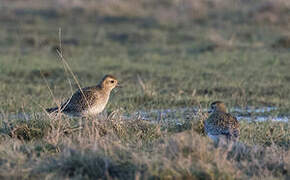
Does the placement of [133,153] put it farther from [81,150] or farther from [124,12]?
[124,12]

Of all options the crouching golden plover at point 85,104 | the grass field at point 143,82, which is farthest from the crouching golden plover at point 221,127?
the crouching golden plover at point 85,104

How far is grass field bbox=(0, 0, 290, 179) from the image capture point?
19.1 ft

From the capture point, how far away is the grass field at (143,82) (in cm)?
582

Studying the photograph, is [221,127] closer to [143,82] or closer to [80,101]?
[80,101]

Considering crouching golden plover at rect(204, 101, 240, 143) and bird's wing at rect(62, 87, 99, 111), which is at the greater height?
bird's wing at rect(62, 87, 99, 111)

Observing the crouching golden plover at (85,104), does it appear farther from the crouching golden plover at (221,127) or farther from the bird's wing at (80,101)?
the crouching golden plover at (221,127)

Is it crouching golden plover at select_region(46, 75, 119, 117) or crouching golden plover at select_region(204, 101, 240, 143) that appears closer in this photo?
crouching golden plover at select_region(204, 101, 240, 143)

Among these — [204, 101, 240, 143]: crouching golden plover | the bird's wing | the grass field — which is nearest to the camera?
the grass field

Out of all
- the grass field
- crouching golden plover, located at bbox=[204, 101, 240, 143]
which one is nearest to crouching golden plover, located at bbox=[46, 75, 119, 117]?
the grass field

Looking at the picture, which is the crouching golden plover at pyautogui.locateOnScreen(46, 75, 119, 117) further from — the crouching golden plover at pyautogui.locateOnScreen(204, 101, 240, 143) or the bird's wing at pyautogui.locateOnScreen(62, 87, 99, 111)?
the crouching golden plover at pyautogui.locateOnScreen(204, 101, 240, 143)

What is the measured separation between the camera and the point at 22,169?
18.4 ft

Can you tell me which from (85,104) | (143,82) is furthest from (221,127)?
(143,82)

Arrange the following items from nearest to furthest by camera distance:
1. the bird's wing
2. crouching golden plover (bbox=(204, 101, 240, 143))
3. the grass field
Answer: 1. the grass field
2. crouching golden plover (bbox=(204, 101, 240, 143))
3. the bird's wing

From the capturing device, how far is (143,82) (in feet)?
41.2
